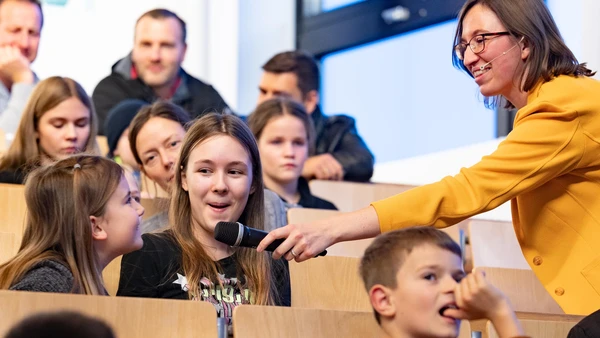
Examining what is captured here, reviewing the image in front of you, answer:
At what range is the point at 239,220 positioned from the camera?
3.03 m

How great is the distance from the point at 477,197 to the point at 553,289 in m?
0.34

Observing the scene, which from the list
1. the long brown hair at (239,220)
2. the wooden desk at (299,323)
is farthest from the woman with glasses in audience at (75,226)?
the wooden desk at (299,323)

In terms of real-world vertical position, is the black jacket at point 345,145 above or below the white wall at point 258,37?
below

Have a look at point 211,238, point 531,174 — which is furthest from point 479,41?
point 211,238

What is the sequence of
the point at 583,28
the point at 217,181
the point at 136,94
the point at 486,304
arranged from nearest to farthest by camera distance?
the point at 486,304 → the point at 217,181 → the point at 583,28 → the point at 136,94

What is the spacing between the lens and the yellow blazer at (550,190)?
246 cm

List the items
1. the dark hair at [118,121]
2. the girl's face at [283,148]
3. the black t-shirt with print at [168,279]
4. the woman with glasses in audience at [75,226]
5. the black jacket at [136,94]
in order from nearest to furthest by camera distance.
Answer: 1. the woman with glasses in audience at [75,226]
2. the black t-shirt with print at [168,279]
3. the girl's face at [283,148]
4. the dark hair at [118,121]
5. the black jacket at [136,94]

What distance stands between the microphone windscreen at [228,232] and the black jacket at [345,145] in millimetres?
2506

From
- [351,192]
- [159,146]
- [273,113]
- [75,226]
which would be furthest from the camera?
[351,192]

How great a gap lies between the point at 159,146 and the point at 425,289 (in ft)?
6.25

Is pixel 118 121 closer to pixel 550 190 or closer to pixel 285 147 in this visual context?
pixel 285 147

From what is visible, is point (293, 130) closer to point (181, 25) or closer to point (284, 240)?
point (181, 25)

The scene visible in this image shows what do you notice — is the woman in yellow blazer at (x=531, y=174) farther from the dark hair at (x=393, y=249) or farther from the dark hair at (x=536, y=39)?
the dark hair at (x=393, y=249)

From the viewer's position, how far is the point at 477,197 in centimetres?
246
